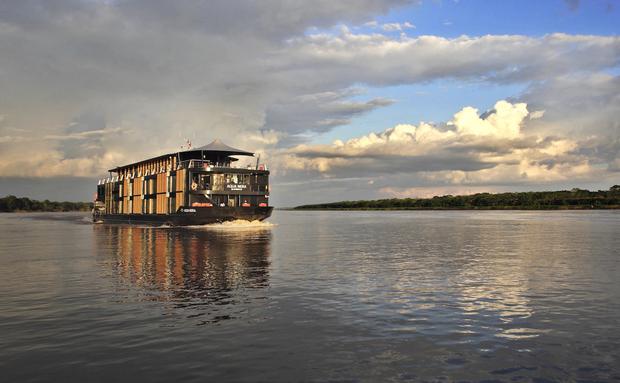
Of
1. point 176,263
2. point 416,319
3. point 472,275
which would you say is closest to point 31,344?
point 416,319

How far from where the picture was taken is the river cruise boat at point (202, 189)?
220 ft

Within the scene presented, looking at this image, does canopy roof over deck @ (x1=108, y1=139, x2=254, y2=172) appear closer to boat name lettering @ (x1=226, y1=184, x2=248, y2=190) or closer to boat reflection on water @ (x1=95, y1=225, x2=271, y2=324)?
boat name lettering @ (x1=226, y1=184, x2=248, y2=190)

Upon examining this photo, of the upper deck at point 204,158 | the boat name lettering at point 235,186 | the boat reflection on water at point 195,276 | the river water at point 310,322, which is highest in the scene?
the upper deck at point 204,158

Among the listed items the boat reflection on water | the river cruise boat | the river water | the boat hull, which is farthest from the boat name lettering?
the river water

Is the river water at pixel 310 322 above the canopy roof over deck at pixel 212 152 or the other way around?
the other way around

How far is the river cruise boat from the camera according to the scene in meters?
67.1

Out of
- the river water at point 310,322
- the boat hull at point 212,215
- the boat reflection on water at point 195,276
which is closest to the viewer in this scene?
the river water at point 310,322

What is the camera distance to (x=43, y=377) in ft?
31.3

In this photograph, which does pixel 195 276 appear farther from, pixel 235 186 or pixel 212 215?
pixel 235 186

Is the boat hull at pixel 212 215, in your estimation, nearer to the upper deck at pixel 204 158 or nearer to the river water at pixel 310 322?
the upper deck at pixel 204 158

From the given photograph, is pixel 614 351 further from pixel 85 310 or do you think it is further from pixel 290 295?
pixel 85 310

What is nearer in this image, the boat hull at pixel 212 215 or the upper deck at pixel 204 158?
the boat hull at pixel 212 215

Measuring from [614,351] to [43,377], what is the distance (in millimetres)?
11988

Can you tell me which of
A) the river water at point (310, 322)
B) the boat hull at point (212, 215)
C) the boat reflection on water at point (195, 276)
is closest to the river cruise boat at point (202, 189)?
the boat hull at point (212, 215)
